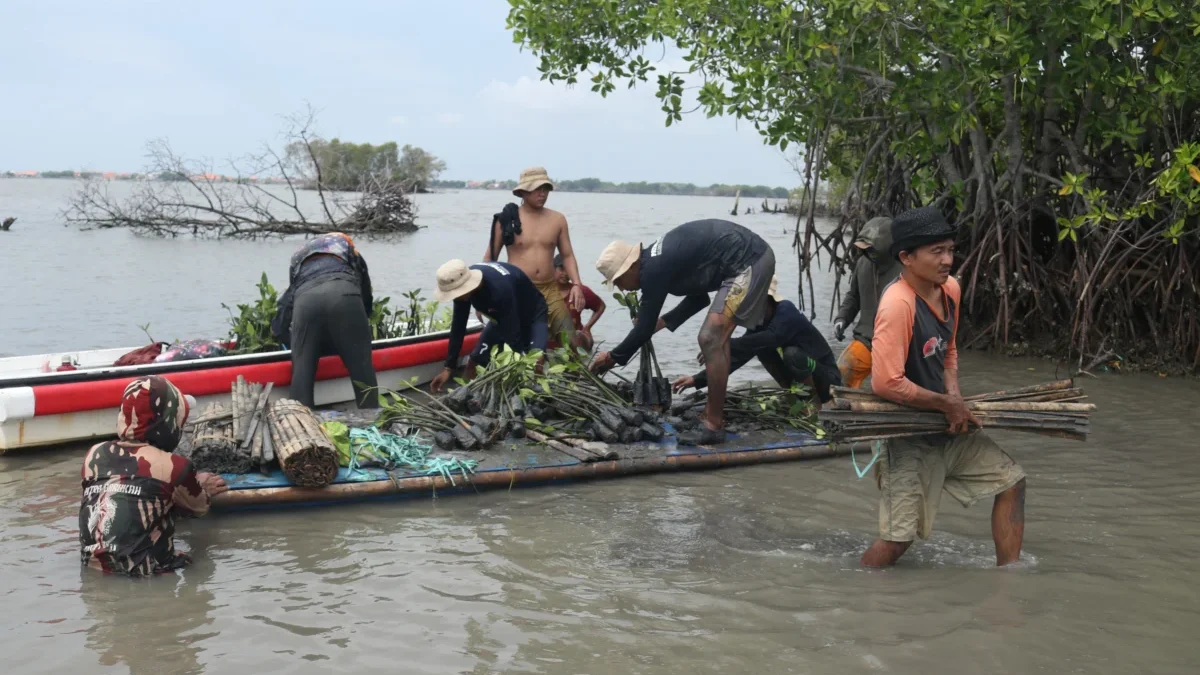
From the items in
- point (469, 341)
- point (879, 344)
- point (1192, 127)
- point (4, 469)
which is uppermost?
point (1192, 127)

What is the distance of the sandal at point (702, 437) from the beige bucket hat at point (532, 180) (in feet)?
8.84

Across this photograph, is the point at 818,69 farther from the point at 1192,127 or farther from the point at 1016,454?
the point at 1016,454

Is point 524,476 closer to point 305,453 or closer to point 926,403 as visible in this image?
point 305,453

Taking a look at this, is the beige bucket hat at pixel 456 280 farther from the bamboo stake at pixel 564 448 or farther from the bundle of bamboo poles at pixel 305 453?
the bundle of bamboo poles at pixel 305 453

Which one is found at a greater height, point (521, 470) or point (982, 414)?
point (982, 414)

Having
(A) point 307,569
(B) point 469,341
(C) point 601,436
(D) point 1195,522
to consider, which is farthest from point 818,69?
(A) point 307,569

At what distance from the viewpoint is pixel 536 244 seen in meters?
8.81

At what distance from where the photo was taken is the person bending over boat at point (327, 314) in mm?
7363

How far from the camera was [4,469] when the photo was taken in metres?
6.96

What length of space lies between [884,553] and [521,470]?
2.32 m

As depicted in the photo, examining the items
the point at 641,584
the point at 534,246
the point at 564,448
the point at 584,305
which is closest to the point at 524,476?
the point at 564,448

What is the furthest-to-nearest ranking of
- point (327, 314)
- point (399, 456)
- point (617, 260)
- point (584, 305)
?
point (584, 305) → point (327, 314) → point (617, 260) → point (399, 456)

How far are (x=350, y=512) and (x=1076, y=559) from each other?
383cm

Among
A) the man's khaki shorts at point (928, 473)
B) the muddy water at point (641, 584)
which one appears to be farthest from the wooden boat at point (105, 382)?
the man's khaki shorts at point (928, 473)
